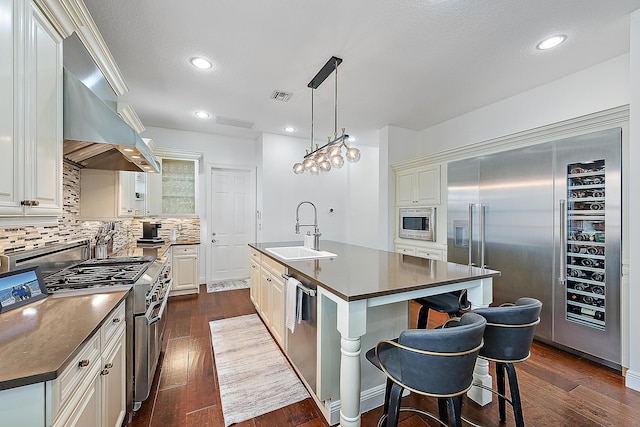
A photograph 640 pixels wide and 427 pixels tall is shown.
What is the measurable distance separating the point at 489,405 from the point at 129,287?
8.12ft

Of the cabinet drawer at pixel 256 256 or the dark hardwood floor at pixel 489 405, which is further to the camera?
the cabinet drawer at pixel 256 256

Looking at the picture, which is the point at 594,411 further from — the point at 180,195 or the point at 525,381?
the point at 180,195

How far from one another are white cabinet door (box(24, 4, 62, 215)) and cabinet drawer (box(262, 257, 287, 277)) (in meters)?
1.47

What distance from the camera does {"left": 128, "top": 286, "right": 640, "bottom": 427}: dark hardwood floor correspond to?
1710 millimetres

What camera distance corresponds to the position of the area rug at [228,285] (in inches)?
184

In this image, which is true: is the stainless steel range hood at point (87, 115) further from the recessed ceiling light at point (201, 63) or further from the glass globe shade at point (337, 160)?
the glass globe shade at point (337, 160)

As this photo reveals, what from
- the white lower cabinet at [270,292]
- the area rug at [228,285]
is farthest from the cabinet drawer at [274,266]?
the area rug at [228,285]

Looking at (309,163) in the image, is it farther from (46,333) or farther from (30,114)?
(46,333)

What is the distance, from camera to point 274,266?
2523mm

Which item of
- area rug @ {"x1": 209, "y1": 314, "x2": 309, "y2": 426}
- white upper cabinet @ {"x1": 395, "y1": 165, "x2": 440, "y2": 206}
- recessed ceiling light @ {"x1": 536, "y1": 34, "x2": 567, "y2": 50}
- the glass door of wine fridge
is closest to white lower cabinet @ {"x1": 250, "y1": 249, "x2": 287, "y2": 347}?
area rug @ {"x1": 209, "y1": 314, "x2": 309, "y2": 426}

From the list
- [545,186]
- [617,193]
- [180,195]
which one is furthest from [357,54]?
[180,195]

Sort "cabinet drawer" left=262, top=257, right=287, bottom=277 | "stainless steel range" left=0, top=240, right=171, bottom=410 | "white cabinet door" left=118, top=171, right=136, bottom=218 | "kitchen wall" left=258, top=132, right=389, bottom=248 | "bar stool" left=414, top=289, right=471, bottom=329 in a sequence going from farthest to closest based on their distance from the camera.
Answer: "kitchen wall" left=258, top=132, right=389, bottom=248, "white cabinet door" left=118, top=171, right=136, bottom=218, "cabinet drawer" left=262, top=257, right=287, bottom=277, "bar stool" left=414, top=289, right=471, bottom=329, "stainless steel range" left=0, top=240, right=171, bottom=410

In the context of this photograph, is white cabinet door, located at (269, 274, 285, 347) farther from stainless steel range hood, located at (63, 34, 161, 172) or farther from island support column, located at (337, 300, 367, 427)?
stainless steel range hood, located at (63, 34, 161, 172)

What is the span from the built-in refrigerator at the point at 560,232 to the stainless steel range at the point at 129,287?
332 cm
